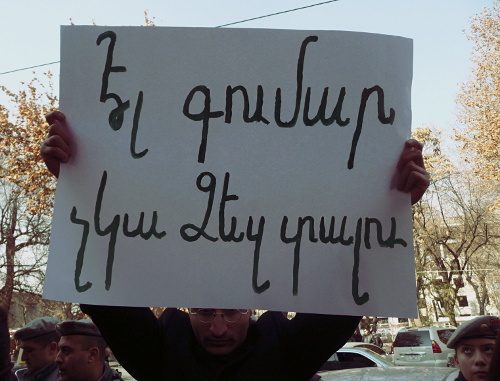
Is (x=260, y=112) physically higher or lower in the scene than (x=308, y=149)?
higher

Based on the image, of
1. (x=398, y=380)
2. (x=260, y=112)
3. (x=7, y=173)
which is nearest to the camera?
(x=260, y=112)

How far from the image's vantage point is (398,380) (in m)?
4.54

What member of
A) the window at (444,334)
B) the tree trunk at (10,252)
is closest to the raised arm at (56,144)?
the window at (444,334)

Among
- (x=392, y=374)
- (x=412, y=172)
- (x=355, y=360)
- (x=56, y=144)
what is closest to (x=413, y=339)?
(x=355, y=360)

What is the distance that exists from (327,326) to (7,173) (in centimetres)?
1850

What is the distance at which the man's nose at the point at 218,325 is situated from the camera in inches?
70.9

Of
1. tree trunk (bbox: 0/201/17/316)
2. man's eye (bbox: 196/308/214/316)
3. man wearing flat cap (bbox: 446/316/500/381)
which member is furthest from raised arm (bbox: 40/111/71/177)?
tree trunk (bbox: 0/201/17/316)

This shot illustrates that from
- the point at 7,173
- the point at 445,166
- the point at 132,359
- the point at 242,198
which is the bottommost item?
the point at 132,359

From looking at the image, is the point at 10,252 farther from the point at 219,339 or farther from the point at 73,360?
the point at 219,339

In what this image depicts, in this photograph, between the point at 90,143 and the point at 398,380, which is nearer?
the point at 90,143

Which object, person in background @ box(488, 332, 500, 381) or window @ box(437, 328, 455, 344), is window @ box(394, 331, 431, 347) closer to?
window @ box(437, 328, 455, 344)

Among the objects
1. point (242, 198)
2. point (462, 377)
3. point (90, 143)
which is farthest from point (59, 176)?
point (462, 377)

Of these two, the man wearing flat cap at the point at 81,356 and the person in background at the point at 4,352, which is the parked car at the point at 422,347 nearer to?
the man wearing flat cap at the point at 81,356

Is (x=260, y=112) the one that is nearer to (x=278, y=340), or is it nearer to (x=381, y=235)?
(x=381, y=235)
